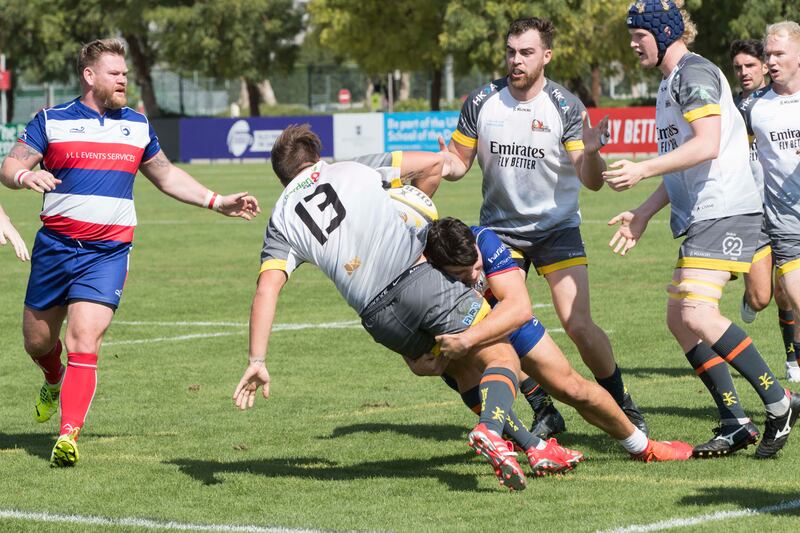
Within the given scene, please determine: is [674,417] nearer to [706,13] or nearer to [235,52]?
[706,13]

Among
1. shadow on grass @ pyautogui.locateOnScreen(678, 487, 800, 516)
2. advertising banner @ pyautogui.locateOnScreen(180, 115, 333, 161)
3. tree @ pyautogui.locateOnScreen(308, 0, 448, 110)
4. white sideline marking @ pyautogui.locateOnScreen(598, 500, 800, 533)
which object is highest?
white sideline marking @ pyautogui.locateOnScreen(598, 500, 800, 533)

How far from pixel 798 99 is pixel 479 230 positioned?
102 inches

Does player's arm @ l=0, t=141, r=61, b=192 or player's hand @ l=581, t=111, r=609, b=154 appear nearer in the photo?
player's hand @ l=581, t=111, r=609, b=154

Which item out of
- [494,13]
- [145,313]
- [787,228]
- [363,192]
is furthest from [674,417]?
[494,13]

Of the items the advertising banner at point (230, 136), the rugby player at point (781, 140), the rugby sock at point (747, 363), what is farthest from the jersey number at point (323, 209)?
the advertising banner at point (230, 136)

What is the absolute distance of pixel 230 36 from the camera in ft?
216

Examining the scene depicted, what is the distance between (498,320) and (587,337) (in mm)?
1612

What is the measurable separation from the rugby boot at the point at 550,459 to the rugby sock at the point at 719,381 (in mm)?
990

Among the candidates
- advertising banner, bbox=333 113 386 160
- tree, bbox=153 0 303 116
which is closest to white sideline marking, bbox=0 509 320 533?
advertising banner, bbox=333 113 386 160

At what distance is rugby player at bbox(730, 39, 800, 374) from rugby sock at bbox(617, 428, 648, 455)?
1.99 m

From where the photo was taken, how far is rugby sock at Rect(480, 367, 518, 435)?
Answer: 6605mm

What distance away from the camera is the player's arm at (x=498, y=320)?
22.0 ft

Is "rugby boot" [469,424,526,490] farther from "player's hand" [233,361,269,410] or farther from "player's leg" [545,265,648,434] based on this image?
"player's leg" [545,265,648,434]

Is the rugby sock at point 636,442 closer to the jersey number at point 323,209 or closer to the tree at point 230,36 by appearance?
the jersey number at point 323,209
